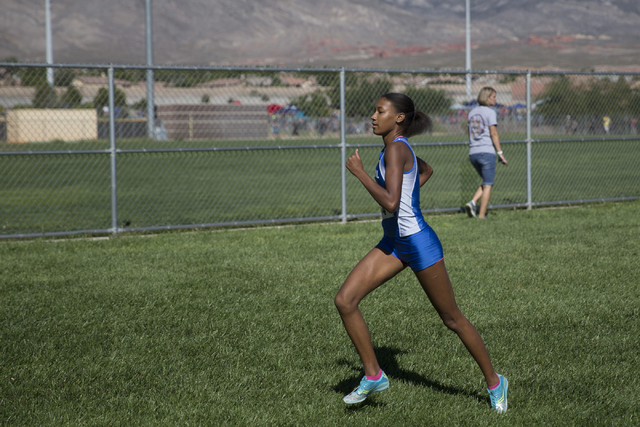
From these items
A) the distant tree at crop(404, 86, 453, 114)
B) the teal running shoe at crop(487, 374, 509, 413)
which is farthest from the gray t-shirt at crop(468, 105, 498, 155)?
the teal running shoe at crop(487, 374, 509, 413)

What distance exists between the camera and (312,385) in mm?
4086

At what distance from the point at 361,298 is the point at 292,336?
138cm

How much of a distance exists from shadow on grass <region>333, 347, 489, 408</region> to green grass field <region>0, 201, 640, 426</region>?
0.02 meters

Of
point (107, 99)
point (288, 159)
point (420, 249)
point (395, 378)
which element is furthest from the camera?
point (107, 99)

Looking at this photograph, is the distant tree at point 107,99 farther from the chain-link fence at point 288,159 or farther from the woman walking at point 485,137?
the woman walking at point 485,137

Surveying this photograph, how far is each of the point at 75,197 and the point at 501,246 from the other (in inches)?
382

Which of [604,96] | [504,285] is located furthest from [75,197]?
[604,96]

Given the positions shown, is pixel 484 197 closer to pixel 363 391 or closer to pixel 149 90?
pixel 149 90

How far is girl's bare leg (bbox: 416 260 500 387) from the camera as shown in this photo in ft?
12.0

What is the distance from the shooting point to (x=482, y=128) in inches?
396

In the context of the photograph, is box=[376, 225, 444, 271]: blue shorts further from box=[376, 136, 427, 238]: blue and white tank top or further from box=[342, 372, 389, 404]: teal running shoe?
box=[342, 372, 389, 404]: teal running shoe

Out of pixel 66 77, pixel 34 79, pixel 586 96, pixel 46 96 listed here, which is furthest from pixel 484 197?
pixel 46 96

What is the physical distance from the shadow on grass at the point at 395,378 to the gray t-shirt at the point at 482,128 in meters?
6.14

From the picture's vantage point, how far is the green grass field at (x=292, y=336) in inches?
148
